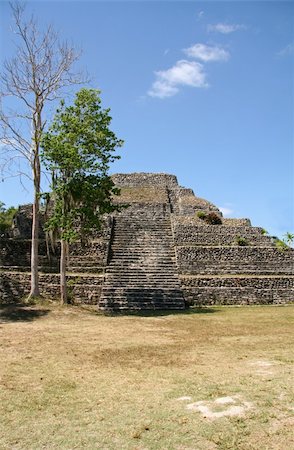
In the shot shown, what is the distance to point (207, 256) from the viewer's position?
72.3 feet

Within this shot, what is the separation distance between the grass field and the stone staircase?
4395 millimetres

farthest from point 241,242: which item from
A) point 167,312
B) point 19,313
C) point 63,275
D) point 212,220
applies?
point 19,313

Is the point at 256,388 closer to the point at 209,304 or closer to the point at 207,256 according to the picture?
the point at 209,304

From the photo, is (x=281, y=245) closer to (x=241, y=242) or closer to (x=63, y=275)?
(x=241, y=242)

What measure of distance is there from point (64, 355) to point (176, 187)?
27.0 m

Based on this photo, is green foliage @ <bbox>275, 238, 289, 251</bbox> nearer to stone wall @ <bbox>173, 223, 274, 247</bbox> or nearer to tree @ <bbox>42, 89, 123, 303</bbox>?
stone wall @ <bbox>173, 223, 274, 247</bbox>

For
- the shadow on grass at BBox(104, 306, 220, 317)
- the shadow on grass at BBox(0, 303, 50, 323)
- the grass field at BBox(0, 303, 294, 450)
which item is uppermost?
the shadow on grass at BBox(0, 303, 50, 323)

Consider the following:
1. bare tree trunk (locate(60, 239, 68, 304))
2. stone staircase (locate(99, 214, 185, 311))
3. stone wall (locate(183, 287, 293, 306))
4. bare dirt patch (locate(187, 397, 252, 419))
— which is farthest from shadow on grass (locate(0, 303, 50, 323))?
bare dirt patch (locate(187, 397, 252, 419))

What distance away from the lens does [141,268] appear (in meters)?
20.9

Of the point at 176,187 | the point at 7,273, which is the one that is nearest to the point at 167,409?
the point at 7,273

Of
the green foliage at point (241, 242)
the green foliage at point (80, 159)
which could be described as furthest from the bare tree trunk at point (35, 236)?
the green foliage at point (241, 242)

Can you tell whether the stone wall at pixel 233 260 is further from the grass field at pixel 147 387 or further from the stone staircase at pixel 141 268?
the grass field at pixel 147 387

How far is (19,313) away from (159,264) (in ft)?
24.6

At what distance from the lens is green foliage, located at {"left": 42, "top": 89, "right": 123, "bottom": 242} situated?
1814 centimetres
